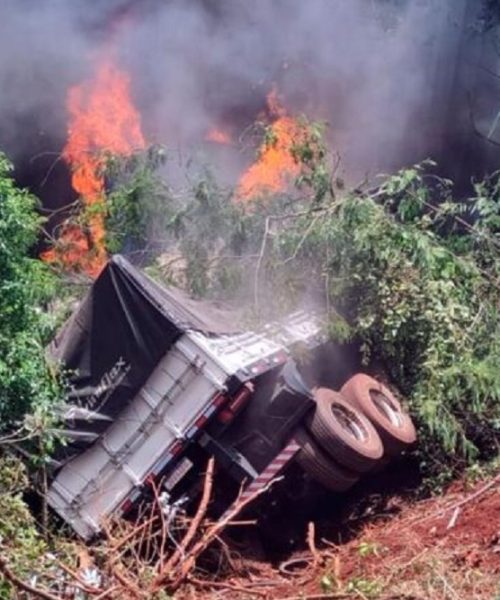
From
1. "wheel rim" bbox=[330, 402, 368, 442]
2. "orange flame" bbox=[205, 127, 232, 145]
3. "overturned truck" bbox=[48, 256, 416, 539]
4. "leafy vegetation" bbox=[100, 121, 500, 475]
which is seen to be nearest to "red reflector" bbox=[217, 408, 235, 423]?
"overturned truck" bbox=[48, 256, 416, 539]

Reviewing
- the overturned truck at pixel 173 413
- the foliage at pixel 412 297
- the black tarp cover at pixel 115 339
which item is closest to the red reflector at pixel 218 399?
the overturned truck at pixel 173 413

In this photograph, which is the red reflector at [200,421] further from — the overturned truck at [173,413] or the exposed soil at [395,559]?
the exposed soil at [395,559]

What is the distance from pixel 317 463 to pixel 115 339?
2.29 meters

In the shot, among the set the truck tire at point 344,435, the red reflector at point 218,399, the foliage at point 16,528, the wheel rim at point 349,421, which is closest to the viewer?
the foliage at point 16,528

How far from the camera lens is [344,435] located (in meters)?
8.57

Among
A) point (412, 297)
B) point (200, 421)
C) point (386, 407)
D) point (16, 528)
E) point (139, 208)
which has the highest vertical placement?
point (139, 208)

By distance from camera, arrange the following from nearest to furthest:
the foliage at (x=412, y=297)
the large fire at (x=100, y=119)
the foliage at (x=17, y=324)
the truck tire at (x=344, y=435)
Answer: the foliage at (x=17, y=324)
the truck tire at (x=344, y=435)
the foliage at (x=412, y=297)
the large fire at (x=100, y=119)

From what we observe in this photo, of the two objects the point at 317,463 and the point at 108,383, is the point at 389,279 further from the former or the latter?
the point at 108,383

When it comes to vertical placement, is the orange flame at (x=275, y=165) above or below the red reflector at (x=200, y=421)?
above

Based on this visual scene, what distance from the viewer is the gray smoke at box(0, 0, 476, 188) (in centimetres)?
1620

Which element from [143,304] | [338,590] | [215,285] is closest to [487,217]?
[215,285]

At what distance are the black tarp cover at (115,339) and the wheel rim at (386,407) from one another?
1.89 metres

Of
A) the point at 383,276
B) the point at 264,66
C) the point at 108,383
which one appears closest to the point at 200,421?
the point at 108,383

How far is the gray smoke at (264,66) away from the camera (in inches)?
638
